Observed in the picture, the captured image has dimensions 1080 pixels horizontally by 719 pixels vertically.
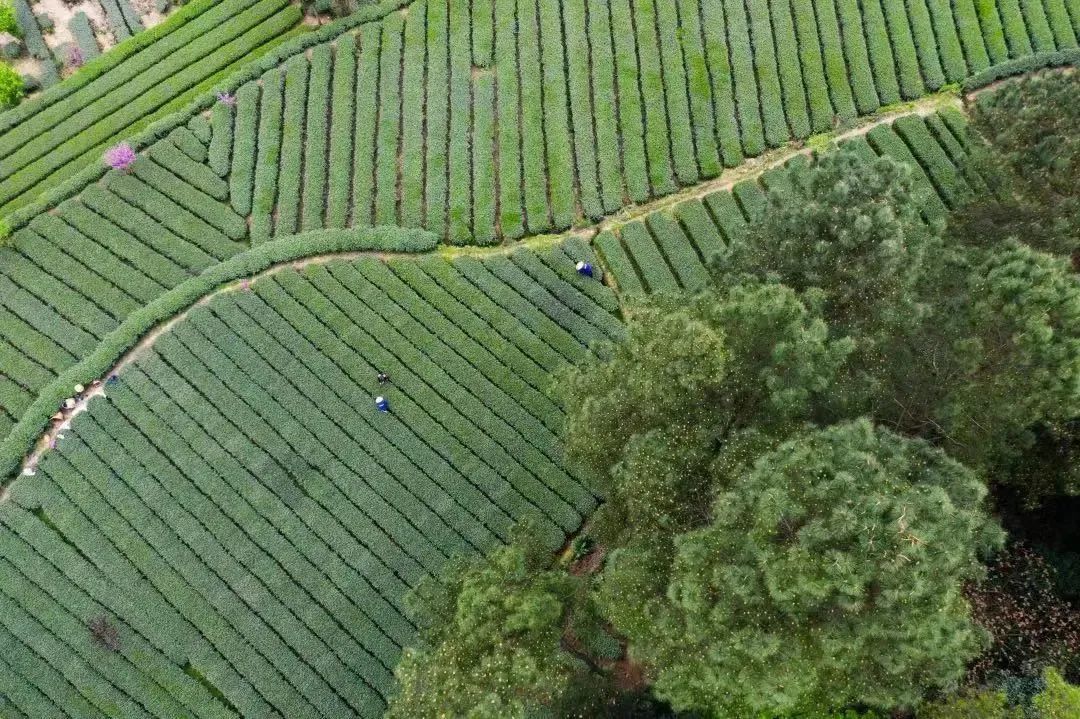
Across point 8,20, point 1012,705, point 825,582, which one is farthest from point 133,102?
point 1012,705

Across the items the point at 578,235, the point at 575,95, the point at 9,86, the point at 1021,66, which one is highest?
the point at 9,86

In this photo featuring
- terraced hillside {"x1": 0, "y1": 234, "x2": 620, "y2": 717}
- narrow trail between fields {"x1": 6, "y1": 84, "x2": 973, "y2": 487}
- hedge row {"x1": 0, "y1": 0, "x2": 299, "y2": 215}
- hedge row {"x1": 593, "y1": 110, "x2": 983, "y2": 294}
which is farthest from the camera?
hedge row {"x1": 0, "y1": 0, "x2": 299, "y2": 215}

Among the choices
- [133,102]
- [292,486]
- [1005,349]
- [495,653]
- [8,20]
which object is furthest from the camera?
[133,102]

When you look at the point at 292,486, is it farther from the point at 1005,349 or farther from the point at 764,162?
the point at 764,162

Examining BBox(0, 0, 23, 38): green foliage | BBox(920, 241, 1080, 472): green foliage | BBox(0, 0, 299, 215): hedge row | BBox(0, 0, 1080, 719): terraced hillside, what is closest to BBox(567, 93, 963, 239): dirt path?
BBox(0, 0, 1080, 719): terraced hillside

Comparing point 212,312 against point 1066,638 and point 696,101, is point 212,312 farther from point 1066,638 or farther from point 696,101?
point 1066,638

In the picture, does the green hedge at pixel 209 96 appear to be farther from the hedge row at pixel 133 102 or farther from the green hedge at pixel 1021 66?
the green hedge at pixel 1021 66

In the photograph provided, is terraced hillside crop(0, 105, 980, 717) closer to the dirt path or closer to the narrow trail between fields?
the narrow trail between fields
